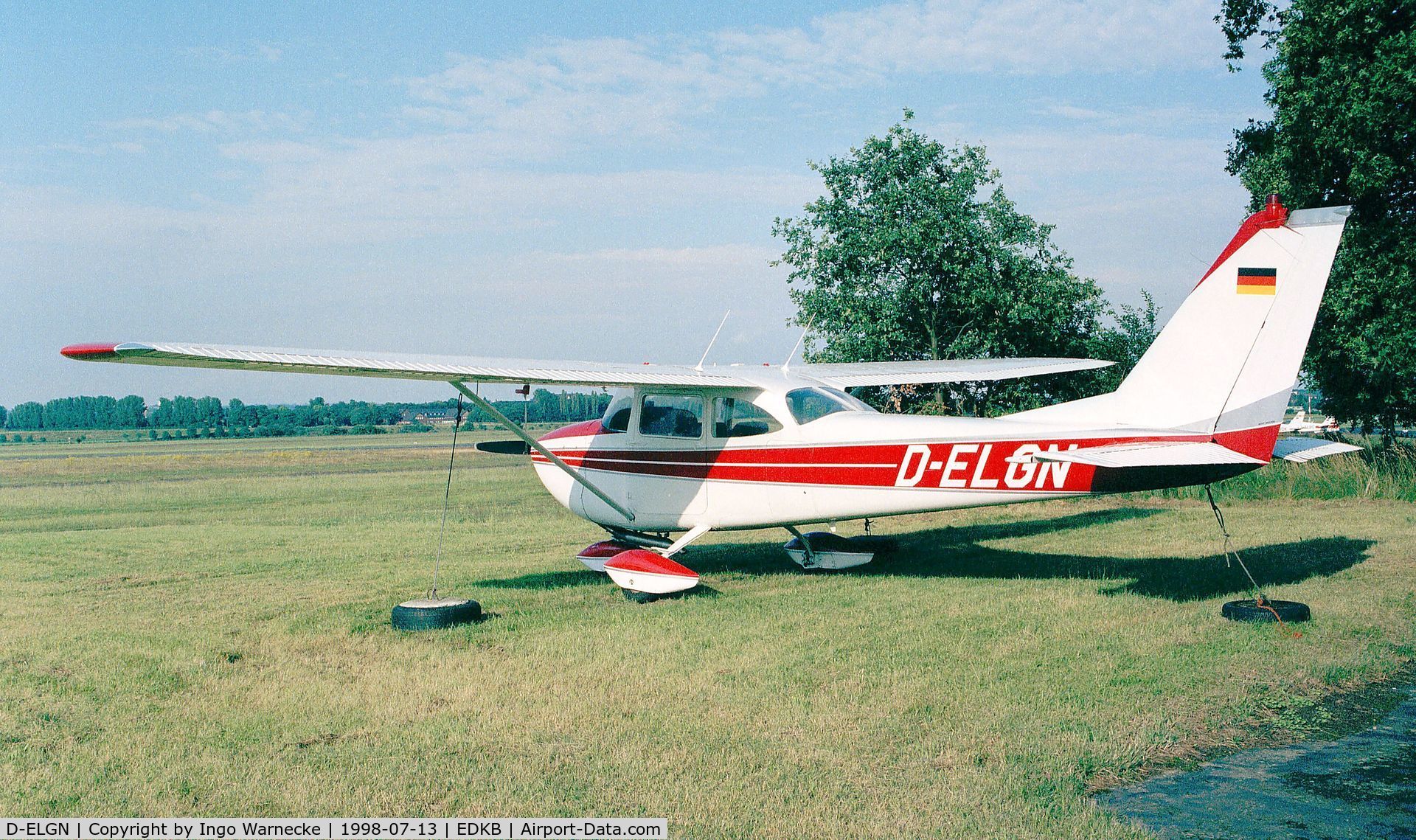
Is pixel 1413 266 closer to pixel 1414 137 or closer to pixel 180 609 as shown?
pixel 1414 137

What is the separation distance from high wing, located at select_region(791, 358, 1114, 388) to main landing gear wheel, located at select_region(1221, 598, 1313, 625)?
204 inches

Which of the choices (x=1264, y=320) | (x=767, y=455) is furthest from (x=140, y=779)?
Answer: (x=1264, y=320)

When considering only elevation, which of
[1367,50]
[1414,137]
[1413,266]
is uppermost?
[1367,50]

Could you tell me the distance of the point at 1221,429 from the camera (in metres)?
7.59

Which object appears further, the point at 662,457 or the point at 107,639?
the point at 662,457

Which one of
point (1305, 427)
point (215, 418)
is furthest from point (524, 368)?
point (215, 418)

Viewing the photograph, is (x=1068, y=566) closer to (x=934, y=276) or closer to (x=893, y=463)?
(x=893, y=463)

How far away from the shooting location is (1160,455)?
7.25m

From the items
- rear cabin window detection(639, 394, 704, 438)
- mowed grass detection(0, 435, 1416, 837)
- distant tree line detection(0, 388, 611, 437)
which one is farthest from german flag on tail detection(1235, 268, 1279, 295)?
distant tree line detection(0, 388, 611, 437)

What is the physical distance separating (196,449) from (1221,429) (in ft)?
228

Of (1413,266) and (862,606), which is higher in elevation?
(1413,266)

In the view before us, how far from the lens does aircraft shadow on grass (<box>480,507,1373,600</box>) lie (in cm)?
902

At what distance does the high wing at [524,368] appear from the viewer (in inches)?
267

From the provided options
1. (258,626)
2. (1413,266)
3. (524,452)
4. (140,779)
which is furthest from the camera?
(1413,266)
